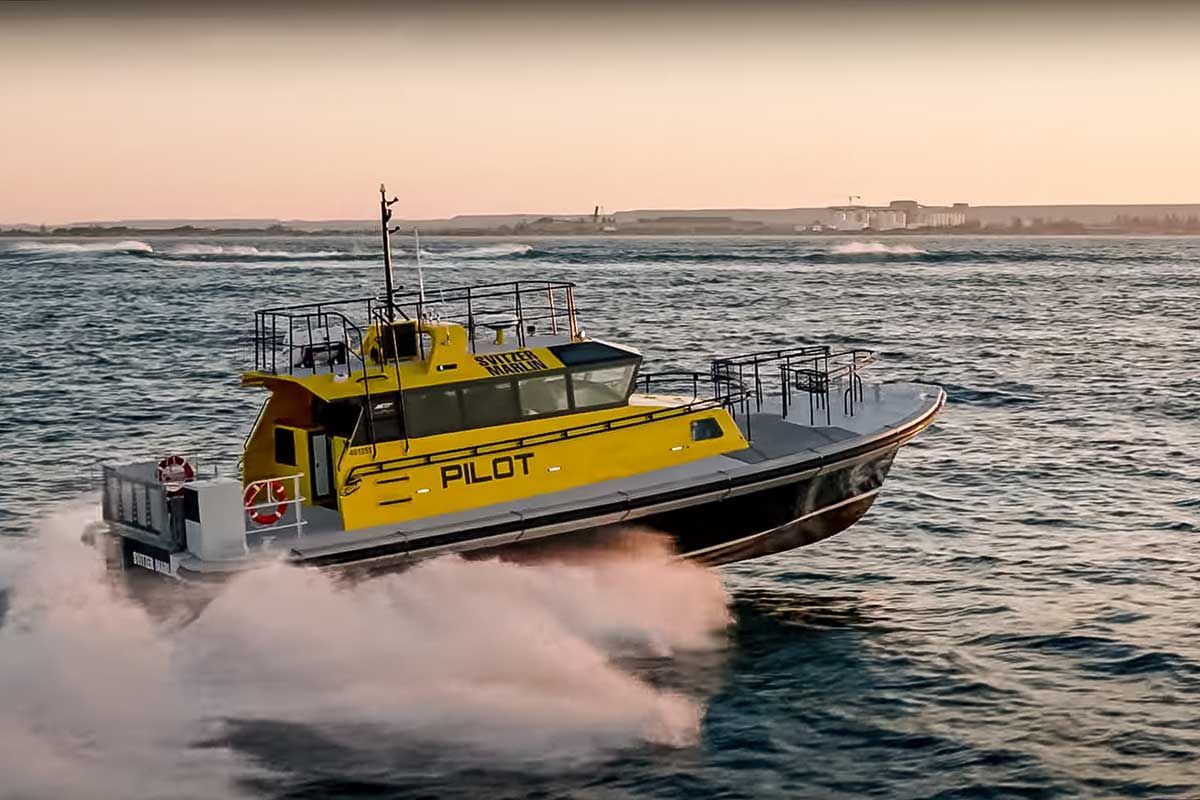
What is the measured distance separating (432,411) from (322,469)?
55.5 inches

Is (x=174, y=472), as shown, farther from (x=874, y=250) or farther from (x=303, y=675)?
(x=874, y=250)

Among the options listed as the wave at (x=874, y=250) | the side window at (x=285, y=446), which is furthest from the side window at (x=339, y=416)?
the wave at (x=874, y=250)

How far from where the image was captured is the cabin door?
15938 millimetres

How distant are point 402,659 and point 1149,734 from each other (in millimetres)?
7262

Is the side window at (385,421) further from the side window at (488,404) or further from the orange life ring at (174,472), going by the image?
the orange life ring at (174,472)

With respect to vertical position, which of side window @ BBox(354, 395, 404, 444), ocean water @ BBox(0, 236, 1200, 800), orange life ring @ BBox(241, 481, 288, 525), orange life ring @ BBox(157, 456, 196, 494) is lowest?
ocean water @ BBox(0, 236, 1200, 800)

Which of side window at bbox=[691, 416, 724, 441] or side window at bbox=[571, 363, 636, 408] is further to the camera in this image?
side window at bbox=[691, 416, 724, 441]

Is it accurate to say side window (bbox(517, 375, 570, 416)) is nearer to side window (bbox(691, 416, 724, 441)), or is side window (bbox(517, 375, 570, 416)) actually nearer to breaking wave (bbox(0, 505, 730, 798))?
side window (bbox(691, 416, 724, 441))

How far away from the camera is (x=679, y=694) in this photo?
49.7 feet

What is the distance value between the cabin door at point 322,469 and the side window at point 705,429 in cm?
419

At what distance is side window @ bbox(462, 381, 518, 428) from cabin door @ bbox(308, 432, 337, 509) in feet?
5.05

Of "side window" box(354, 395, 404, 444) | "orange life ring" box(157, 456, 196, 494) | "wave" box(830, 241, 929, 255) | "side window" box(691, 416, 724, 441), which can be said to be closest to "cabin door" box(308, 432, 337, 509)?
"side window" box(354, 395, 404, 444)

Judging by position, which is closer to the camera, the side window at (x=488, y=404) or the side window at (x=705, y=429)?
the side window at (x=488, y=404)

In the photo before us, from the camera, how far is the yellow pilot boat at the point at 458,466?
15.0 meters
